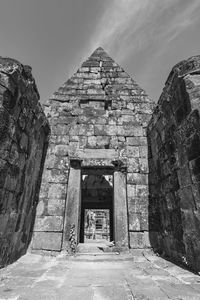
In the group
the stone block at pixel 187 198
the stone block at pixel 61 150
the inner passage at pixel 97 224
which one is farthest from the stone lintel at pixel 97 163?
the inner passage at pixel 97 224

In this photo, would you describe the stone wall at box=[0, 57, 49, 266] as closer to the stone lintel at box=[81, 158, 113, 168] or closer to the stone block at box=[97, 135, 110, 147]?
the stone lintel at box=[81, 158, 113, 168]

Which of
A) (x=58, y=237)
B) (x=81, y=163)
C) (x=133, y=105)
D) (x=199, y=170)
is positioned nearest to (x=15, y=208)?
(x=58, y=237)

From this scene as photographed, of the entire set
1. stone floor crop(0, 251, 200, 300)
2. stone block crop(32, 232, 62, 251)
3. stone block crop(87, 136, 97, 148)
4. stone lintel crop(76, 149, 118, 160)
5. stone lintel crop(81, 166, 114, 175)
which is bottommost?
stone floor crop(0, 251, 200, 300)

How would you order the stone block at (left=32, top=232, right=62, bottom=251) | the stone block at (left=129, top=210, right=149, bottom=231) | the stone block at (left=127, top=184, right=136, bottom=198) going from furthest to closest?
the stone block at (left=127, top=184, right=136, bottom=198), the stone block at (left=129, top=210, right=149, bottom=231), the stone block at (left=32, top=232, right=62, bottom=251)

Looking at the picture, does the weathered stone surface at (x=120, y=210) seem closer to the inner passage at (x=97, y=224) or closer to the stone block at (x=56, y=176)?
the stone block at (x=56, y=176)

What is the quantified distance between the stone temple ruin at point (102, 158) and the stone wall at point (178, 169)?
2cm

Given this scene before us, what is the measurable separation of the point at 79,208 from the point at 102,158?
1386 mm

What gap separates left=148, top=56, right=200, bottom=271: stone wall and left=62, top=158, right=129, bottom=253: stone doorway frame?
673mm

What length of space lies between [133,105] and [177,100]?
2.30 meters

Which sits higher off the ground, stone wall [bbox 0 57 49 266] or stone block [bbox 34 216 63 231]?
stone wall [bbox 0 57 49 266]

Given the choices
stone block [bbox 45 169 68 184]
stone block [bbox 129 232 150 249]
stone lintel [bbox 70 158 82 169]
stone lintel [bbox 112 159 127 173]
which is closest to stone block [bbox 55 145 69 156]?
Result: stone lintel [bbox 70 158 82 169]

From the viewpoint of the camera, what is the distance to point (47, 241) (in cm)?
420

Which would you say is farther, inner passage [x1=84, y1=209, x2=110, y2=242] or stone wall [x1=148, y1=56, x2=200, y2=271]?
inner passage [x1=84, y1=209, x2=110, y2=242]

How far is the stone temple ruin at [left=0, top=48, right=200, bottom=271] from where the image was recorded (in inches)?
124
